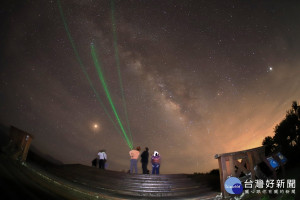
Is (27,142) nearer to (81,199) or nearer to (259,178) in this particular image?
(81,199)

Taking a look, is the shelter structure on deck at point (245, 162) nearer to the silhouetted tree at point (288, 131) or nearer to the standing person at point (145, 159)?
the standing person at point (145, 159)

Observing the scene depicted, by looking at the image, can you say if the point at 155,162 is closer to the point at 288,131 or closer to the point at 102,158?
the point at 102,158

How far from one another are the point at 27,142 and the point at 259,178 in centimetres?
912

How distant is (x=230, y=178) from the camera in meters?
6.48

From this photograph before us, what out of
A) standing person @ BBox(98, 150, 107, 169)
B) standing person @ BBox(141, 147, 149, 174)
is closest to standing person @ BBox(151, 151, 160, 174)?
standing person @ BBox(141, 147, 149, 174)

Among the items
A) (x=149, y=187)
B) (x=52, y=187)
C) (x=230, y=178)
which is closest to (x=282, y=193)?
(x=230, y=178)

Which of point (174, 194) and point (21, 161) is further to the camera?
point (174, 194)

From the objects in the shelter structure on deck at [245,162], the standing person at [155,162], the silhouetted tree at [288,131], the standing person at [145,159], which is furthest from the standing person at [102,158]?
the silhouetted tree at [288,131]

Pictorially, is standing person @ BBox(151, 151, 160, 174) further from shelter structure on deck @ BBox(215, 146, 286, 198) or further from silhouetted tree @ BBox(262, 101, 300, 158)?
silhouetted tree @ BBox(262, 101, 300, 158)
